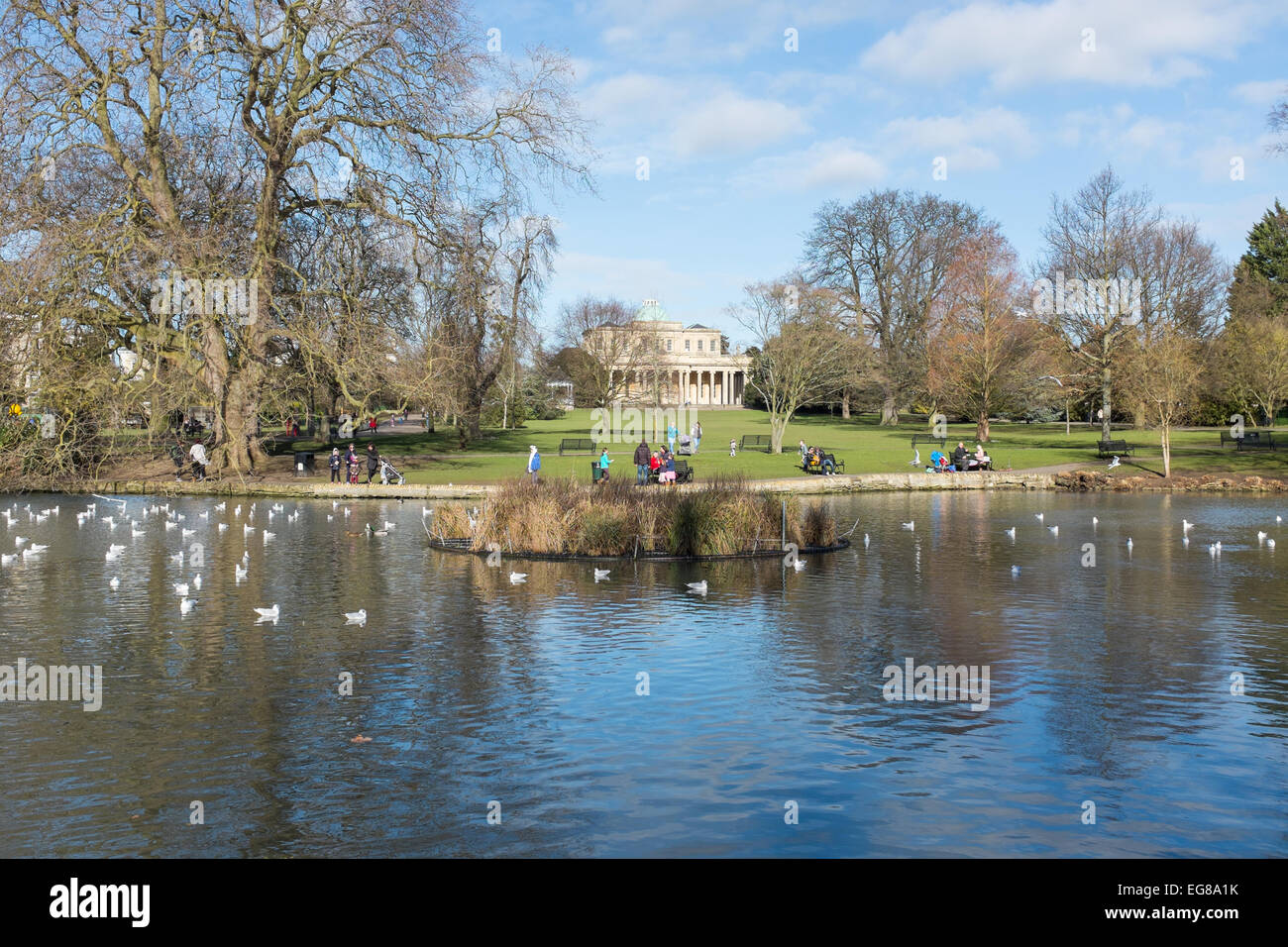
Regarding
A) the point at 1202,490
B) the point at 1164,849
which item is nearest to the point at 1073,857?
the point at 1164,849

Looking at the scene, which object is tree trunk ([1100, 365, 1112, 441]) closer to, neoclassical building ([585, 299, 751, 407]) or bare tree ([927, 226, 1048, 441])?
bare tree ([927, 226, 1048, 441])

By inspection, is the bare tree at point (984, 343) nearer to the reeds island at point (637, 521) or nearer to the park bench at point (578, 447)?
the park bench at point (578, 447)

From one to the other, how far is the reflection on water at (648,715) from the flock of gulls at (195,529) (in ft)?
1.09

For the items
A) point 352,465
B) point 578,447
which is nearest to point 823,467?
point 578,447

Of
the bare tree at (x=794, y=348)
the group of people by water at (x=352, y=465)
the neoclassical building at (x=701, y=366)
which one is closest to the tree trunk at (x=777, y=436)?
the bare tree at (x=794, y=348)

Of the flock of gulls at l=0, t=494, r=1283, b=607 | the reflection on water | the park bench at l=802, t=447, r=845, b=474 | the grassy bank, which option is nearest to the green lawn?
the grassy bank

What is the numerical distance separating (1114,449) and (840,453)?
40.3 ft

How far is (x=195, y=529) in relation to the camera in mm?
26469

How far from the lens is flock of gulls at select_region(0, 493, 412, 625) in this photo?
58.9 feet

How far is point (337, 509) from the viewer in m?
31.8

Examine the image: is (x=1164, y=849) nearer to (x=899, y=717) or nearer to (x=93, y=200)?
(x=899, y=717)

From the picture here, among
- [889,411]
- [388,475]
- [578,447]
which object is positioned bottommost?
[388,475]

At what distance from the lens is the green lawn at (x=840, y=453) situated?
42.2 m

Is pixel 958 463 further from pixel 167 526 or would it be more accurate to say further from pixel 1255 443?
pixel 167 526
